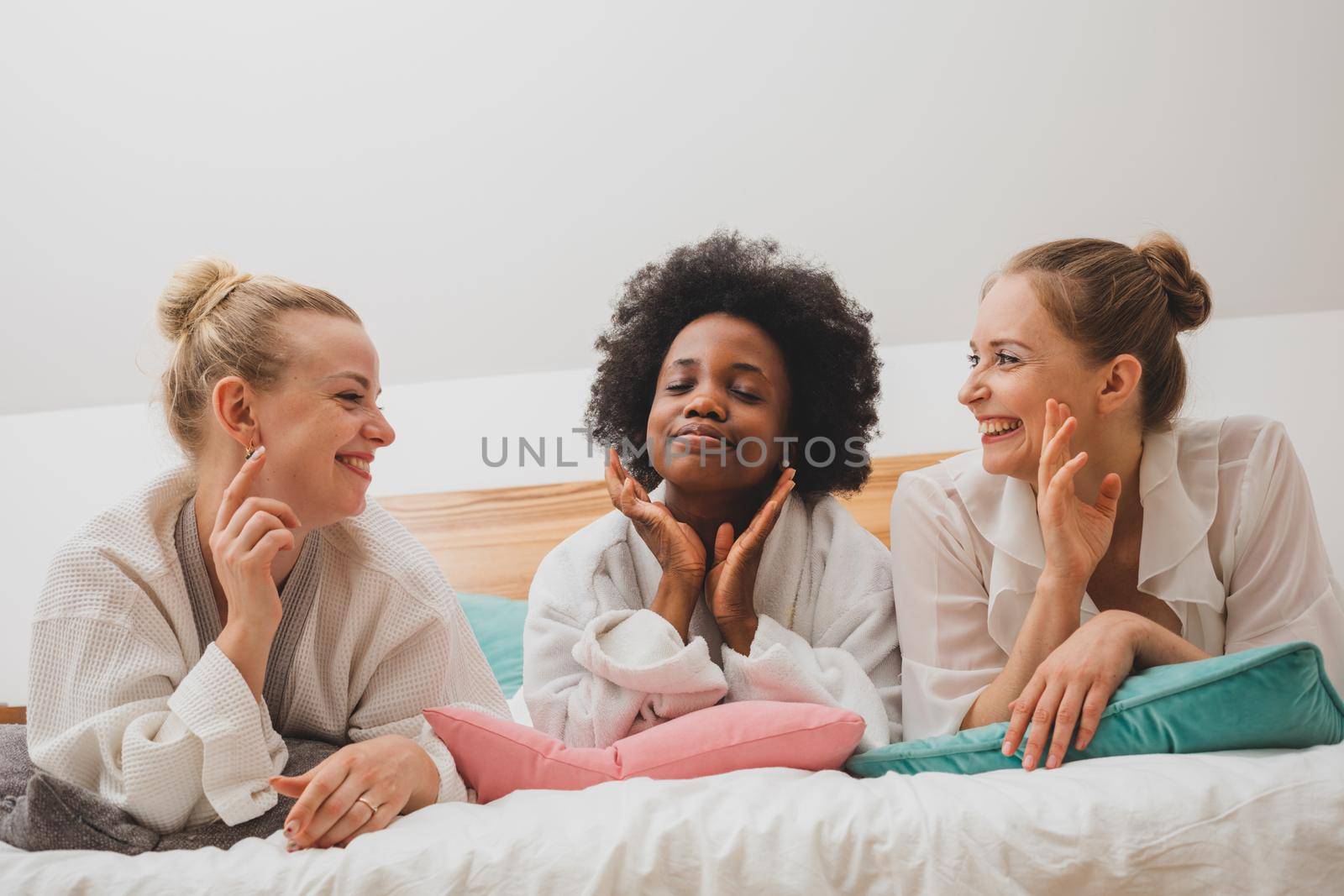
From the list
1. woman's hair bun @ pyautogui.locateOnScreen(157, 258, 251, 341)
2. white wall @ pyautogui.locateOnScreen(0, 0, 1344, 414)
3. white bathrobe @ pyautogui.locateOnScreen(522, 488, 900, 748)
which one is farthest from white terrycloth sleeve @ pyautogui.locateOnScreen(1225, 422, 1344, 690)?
woman's hair bun @ pyautogui.locateOnScreen(157, 258, 251, 341)

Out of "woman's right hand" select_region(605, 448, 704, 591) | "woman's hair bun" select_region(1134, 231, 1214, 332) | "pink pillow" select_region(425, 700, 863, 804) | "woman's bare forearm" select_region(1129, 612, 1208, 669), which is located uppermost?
"woman's hair bun" select_region(1134, 231, 1214, 332)

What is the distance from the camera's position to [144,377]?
2.60m

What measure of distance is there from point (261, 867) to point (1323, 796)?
3.16 feet

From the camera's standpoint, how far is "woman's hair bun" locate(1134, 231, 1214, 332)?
1.53 metres

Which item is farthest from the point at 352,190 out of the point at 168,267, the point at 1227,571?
the point at 1227,571

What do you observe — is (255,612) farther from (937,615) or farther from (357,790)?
(937,615)

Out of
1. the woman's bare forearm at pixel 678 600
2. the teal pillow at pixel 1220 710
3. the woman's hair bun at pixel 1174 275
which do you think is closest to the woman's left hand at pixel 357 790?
the woman's bare forearm at pixel 678 600

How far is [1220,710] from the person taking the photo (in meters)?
1.07

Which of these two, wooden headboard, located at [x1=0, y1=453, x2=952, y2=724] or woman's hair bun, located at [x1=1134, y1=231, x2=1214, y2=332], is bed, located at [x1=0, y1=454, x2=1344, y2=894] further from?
wooden headboard, located at [x1=0, y1=453, x2=952, y2=724]

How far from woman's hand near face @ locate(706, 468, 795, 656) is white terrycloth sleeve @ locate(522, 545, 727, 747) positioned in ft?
0.27

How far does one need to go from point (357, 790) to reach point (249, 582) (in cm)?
26

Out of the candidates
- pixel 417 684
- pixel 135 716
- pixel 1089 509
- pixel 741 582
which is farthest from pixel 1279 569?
pixel 135 716

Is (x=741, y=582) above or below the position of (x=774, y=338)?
below

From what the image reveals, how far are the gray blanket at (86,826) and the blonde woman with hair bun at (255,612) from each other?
0.8 inches
